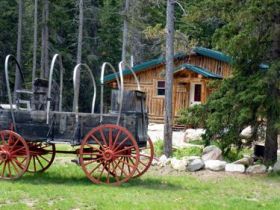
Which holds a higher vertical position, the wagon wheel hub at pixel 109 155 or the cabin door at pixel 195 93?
the cabin door at pixel 195 93

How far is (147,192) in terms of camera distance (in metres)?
9.86

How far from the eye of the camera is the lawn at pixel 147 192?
8531mm

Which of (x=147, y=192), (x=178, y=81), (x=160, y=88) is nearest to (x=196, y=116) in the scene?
(x=147, y=192)

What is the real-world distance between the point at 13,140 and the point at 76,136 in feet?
4.36

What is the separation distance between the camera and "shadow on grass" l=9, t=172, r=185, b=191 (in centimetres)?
1056

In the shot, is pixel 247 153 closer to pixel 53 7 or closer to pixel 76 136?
pixel 76 136

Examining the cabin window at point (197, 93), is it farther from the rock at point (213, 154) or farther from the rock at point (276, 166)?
the rock at point (276, 166)

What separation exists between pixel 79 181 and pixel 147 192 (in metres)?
1.81

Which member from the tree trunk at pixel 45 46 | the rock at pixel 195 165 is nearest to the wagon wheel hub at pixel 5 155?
the rock at pixel 195 165

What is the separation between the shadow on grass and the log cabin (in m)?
15.2

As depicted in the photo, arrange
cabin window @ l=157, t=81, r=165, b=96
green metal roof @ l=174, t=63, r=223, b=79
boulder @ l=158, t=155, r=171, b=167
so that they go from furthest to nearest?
cabin window @ l=157, t=81, r=165, b=96, green metal roof @ l=174, t=63, r=223, b=79, boulder @ l=158, t=155, r=171, b=167

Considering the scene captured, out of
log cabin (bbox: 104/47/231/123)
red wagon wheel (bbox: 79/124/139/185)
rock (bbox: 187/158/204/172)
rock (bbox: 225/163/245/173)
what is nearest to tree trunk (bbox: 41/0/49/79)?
log cabin (bbox: 104/47/231/123)

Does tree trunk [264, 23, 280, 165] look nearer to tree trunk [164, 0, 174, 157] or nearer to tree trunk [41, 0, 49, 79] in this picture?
tree trunk [164, 0, 174, 157]

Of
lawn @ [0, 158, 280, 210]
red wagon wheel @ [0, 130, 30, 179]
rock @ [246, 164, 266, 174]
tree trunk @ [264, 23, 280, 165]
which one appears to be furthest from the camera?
rock @ [246, 164, 266, 174]
